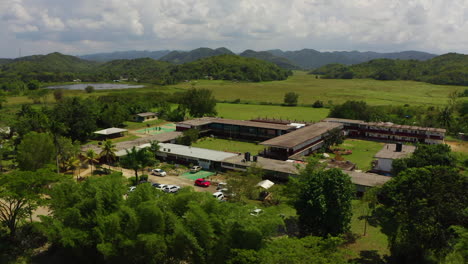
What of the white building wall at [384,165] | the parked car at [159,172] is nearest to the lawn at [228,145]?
the parked car at [159,172]

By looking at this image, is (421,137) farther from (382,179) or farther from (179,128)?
(179,128)

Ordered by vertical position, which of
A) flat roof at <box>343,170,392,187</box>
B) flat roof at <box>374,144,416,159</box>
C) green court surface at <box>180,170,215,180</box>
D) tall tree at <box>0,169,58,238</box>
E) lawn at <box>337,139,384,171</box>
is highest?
tall tree at <box>0,169,58,238</box>

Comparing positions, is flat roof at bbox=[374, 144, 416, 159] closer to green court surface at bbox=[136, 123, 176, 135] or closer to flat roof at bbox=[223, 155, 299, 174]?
flat roof at bbox=[223, 155, 299, 174]

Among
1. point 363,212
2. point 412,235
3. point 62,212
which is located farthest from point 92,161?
point 412,235

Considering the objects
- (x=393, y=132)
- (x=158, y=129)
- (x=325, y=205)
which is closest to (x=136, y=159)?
(x=325, y=205)

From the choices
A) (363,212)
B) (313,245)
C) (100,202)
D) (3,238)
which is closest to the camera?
(313,245)

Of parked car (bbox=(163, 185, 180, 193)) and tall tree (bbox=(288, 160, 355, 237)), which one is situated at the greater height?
tall tree (bbox=(288, 160, 355, 237))

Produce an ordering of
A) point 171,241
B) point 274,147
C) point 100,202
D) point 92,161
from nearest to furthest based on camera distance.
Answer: point 171,241 → point 100,202 → point 92,161 → point 274,147

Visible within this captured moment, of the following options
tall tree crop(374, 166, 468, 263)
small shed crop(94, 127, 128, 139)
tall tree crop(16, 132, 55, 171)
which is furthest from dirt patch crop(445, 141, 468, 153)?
tall tree crop(16, 132, 55, 171)
